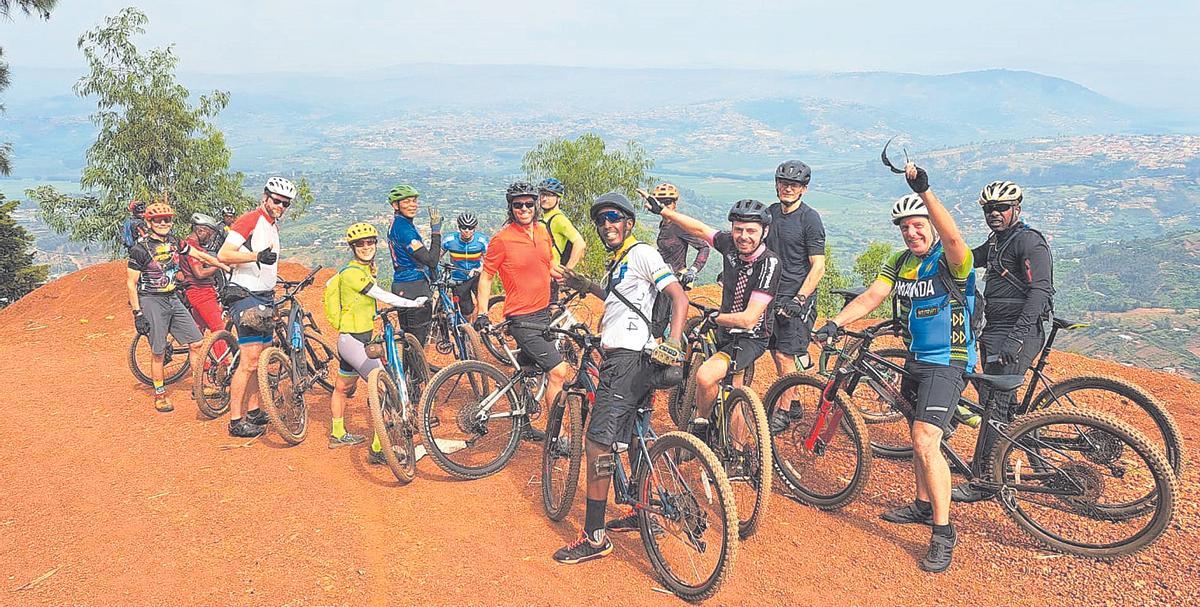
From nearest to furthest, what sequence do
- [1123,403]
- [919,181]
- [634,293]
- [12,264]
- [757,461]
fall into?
[919,181] < [634,293] < [757,461] < [1123,403] < [12,264]

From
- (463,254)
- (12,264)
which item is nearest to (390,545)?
(463,254)

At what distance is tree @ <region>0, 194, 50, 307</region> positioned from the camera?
28.5 metres

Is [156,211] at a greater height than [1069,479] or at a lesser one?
greater

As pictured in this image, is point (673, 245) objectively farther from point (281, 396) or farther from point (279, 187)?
point (281, 396)

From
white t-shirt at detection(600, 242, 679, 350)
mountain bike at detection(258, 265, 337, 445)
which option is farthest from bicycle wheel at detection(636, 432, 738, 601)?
mountain bike at detection(258, 265, 337, 445)

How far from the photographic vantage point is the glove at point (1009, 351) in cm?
553

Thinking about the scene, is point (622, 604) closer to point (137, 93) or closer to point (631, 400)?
point (631, 400)

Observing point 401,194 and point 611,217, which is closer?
point 611,217

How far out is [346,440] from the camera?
23.1 feet

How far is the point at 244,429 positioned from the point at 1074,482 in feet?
26.6

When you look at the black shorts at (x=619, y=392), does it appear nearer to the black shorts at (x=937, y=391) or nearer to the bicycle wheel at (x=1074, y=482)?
the black shorts at (x=937, y=391)

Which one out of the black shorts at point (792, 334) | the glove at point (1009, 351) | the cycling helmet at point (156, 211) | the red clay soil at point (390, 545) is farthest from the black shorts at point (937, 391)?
the cycling helmet at point (156, 211)

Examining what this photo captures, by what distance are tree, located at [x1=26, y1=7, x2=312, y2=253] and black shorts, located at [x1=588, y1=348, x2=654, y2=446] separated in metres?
20.3

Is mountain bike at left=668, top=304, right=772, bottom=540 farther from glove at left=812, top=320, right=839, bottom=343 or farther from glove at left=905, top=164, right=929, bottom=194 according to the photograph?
glove at left=905, top=164, right=929, bottom=194
